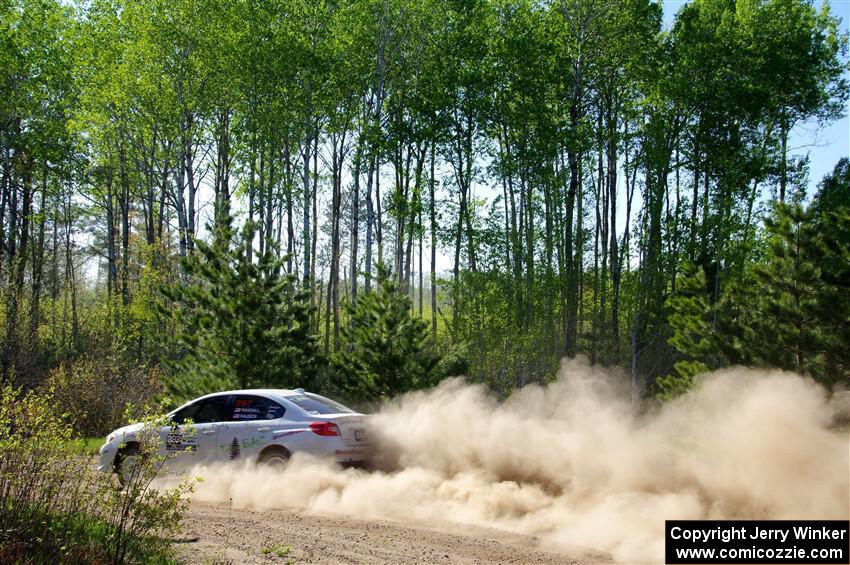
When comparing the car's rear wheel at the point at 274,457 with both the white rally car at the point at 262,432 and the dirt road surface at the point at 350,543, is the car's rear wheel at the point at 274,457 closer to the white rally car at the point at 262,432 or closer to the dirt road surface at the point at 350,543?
the white rally car at the point at 262,432

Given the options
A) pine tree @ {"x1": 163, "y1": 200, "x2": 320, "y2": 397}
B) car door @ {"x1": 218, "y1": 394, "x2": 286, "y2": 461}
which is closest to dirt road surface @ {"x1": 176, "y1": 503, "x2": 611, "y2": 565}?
car door @ {"x1": 218, "y1": 394, "x2": 286, "y2": 461}

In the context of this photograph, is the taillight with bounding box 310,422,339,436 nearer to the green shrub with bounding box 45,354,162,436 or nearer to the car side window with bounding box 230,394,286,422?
the car side window with bounding box 230,394,286,422

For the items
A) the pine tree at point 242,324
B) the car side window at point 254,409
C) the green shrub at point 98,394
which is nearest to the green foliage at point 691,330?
the pine tree at point 242,324

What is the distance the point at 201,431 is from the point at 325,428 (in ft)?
8.45

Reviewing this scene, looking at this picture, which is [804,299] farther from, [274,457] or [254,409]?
[254,409]

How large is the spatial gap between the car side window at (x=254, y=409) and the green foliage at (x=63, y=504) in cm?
534

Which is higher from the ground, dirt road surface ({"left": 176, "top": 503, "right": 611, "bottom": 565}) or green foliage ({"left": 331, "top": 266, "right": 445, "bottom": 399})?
green foliage ({"left": 331, "top": 266, "right": 445, "bottom": 399})

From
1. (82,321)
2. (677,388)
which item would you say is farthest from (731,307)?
(82,321)

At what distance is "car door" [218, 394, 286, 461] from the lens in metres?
13.1

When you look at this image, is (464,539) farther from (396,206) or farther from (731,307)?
(396,206)

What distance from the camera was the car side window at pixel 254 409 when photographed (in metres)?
13.3

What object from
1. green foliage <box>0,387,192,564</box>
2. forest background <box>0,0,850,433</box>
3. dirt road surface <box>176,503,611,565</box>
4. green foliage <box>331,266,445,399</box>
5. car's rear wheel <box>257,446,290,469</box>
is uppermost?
forest background <box>0,0,850,433</box>

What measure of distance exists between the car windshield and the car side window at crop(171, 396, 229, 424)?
1305 millimetres

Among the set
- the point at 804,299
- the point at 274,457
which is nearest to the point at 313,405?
the point at 274,457
